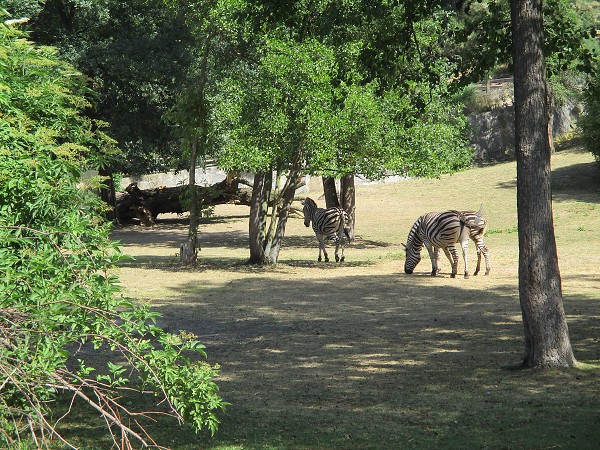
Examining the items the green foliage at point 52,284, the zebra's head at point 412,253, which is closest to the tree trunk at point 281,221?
the zebra's head at point 412,253

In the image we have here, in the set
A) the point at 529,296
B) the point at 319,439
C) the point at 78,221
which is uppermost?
the point at 78,221

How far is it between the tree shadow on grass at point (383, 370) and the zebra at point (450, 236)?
1.66m

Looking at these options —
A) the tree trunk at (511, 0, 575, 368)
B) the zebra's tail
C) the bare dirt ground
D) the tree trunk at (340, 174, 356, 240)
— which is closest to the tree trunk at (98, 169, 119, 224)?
the bare dirt ground

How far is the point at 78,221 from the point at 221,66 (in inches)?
607

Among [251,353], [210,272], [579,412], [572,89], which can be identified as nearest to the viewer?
[579,412]

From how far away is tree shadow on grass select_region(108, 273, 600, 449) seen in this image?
22.9 ft

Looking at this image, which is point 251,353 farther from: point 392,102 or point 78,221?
point 392,102

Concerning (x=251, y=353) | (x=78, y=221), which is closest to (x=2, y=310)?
(x=78, y=221)

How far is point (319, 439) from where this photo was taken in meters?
6.85

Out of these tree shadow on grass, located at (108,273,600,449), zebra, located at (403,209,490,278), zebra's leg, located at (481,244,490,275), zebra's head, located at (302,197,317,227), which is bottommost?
tree shadow on grass, located at (108,273,600,449)

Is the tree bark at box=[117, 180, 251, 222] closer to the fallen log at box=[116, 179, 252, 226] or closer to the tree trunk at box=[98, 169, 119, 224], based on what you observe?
the fallen log at box=[116, 179, 252, 226]

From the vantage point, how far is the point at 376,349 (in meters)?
10.8

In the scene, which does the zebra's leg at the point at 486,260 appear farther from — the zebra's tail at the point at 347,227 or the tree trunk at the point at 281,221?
the tree trunk at the point at 281,221

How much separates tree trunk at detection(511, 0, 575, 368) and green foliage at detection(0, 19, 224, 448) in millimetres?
3868
